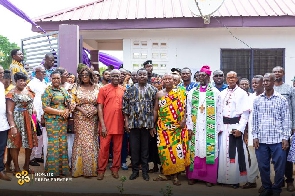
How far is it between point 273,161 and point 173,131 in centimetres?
151

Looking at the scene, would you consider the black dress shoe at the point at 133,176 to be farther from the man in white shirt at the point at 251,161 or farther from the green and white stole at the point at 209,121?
the man in white shirt at the point at 251,161

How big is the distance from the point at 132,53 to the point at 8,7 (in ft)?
10.4

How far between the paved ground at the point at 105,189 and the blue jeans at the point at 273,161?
13.1 inches

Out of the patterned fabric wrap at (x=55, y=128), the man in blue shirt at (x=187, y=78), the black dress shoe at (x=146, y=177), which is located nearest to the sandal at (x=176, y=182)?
the black dress shoe at (x=146, y=177)

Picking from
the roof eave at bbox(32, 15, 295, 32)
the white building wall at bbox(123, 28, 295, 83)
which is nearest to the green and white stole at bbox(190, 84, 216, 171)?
the roof eave at bbox(32, 15, 295, 32)

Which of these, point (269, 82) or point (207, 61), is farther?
point (207, 61)

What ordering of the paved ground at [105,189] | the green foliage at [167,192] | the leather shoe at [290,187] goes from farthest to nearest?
the leather shoe at [290,187] < the paved ground at [105,189] < the green foliage at [167,192]

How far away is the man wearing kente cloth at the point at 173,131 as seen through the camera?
5.55 m

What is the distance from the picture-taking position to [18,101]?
5.75 metres

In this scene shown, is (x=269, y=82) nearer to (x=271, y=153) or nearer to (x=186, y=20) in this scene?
(x=271, y=153)

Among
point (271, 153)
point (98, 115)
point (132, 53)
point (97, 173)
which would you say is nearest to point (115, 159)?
point (97, 173)

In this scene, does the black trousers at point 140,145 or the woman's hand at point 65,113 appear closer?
the woman's hand at point 65,113

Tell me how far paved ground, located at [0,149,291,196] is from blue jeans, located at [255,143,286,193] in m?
0.33

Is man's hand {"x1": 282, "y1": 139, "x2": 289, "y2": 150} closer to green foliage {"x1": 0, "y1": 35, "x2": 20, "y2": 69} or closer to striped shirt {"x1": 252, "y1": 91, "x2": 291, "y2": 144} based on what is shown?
striped shirt {"x1": 252, "y1": 91, "x2": 291, "y2": 144}
